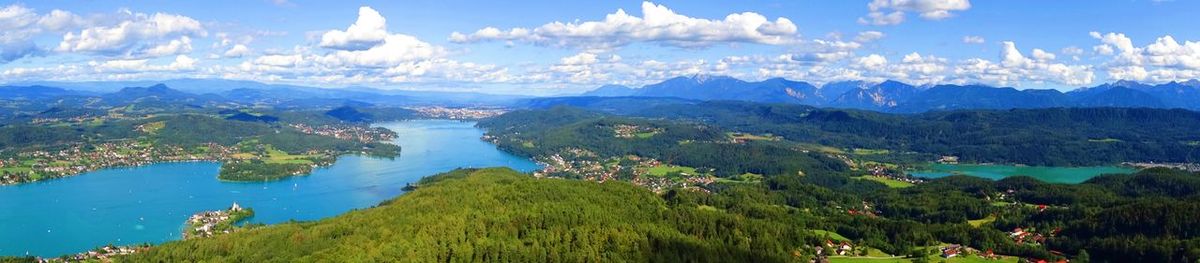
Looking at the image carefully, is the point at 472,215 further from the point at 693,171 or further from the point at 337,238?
the point at 693,171

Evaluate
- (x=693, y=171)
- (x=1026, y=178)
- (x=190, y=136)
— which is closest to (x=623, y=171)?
(x=693, y=171)

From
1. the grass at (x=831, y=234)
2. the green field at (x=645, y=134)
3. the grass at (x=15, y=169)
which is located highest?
the grass at (x=831, y=234)

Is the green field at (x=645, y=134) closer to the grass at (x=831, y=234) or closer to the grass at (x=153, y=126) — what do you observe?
the grass at (x=153, y=126)

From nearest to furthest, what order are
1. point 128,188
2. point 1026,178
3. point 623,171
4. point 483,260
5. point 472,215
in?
point 483,260 < point 472,215 < point 1026,178 < point 128,188 < point 623,171

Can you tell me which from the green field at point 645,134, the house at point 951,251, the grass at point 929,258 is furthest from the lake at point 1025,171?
the grass at point 929,258

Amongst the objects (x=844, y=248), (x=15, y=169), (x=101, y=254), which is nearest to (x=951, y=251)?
(x=844, y=248)

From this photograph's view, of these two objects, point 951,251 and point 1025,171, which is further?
point 1025,171

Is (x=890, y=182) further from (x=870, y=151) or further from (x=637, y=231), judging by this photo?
(x=637, y=231)
